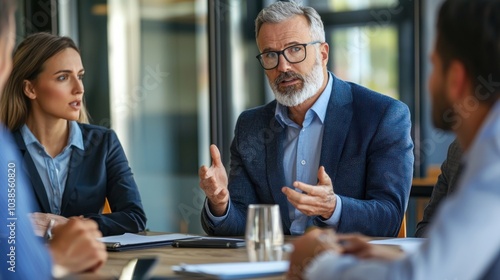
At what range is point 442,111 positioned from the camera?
1.48m

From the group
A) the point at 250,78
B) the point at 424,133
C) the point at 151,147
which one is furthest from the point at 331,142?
the point at 151,147

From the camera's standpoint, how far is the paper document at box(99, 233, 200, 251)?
8.10 ft

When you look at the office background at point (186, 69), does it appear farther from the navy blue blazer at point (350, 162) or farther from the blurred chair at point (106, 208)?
the blurred chair at point (106, 208)

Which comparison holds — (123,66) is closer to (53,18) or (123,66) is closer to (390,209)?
(53,18)

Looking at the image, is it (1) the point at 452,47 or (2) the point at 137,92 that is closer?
(1) the point at 452,47

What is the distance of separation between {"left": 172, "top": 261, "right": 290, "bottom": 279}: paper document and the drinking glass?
0.04 meters

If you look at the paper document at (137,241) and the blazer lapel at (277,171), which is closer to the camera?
the paper document at (137,241)

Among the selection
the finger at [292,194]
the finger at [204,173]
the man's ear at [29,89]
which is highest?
the man's ear at [29,89]

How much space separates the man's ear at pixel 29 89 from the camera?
358cm

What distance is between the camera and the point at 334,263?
1.40 meters

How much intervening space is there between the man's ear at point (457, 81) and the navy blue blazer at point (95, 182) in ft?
6.53

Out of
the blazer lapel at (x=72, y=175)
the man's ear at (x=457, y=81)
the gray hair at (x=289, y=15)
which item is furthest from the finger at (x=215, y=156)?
the man's ear at (x=457, y=81)

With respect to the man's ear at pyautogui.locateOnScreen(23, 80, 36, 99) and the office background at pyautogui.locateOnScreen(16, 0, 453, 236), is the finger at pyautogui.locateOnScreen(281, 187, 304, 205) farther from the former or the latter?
the office background at pyautogui.locateOnScreen(16, 0, 453, 236)

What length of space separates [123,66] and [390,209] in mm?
3812
